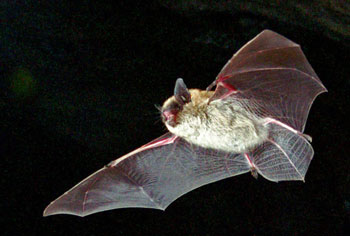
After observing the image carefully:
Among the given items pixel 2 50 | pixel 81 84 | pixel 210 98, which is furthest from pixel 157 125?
pixel 2 50

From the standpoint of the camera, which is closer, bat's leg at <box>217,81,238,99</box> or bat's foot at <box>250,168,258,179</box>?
bat's leg at <box>217,81,238,99</box>

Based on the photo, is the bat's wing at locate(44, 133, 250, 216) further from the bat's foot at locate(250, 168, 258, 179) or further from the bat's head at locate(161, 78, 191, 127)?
the bat's head at locate(161, 78, 191, 127)

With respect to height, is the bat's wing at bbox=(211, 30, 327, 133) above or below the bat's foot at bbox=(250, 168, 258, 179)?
above

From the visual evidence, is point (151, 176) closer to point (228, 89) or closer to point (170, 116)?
point (170, 116)

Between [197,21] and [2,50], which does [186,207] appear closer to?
[197,21]

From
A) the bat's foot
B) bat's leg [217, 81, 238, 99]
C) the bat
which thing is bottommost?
the bat's foot

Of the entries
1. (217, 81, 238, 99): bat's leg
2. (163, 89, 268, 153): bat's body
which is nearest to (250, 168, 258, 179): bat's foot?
(163, 89, 268, 153): bat's body

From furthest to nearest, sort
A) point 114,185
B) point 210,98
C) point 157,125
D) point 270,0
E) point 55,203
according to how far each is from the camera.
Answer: point 157,125 < point 270,0 < point 114,185 < point 55,203 < point 210,98
